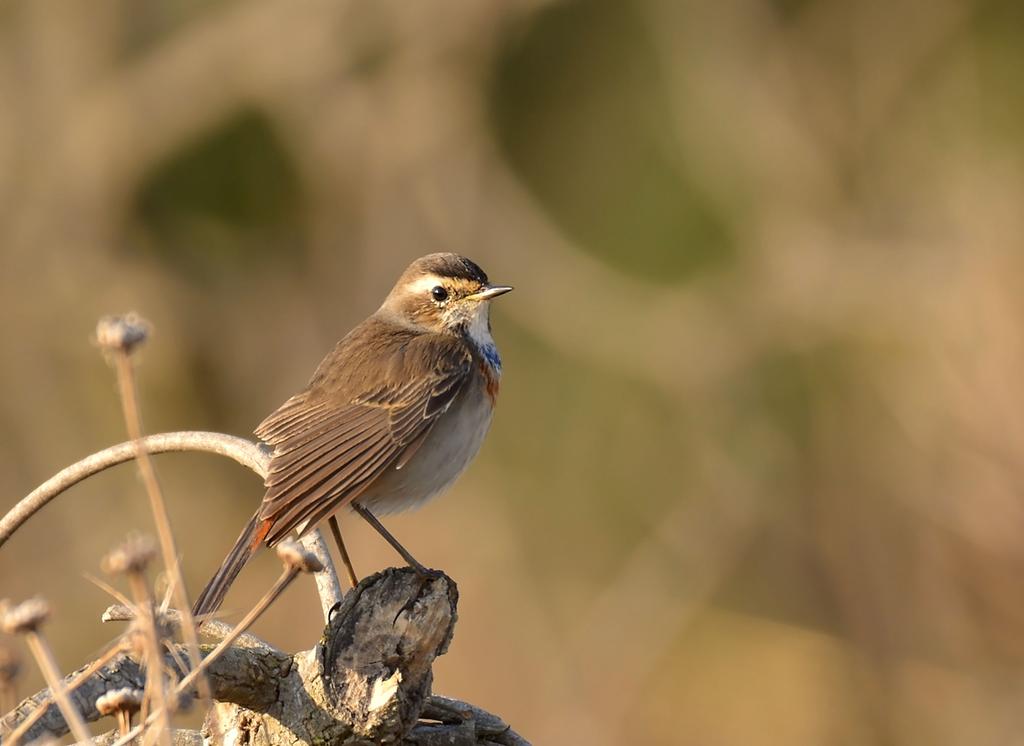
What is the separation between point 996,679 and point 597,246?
5.80m

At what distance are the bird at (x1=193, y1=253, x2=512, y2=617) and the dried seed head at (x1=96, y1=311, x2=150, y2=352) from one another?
5.75 feet

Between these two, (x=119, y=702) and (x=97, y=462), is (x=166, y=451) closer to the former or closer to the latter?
(x=97, y=462)

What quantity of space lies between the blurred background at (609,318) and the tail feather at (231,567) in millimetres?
6449

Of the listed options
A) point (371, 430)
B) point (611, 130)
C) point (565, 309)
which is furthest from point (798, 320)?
point (371, 430)

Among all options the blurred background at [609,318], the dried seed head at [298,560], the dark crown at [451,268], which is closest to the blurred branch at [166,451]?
the dried seed head at [298,560]

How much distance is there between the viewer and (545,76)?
15.4 metres

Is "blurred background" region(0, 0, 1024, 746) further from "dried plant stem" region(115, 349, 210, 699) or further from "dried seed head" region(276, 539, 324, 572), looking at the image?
"dried plant stem" region(115, 349, 210, 699)

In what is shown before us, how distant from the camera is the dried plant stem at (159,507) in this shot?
7.64 feet

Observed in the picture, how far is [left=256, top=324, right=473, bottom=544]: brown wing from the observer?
4469 mm

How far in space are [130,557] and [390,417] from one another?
8.97ft

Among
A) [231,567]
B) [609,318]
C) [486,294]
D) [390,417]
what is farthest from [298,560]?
[609,318]

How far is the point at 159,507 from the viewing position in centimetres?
239

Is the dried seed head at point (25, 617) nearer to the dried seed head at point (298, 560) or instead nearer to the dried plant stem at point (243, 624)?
the dried plant stem at point (243, 624)

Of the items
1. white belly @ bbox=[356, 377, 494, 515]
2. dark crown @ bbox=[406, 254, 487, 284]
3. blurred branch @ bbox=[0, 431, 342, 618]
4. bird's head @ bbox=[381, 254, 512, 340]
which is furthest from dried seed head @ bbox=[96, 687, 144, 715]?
dark crown @ bbox=[406, 254, 487, 284]
